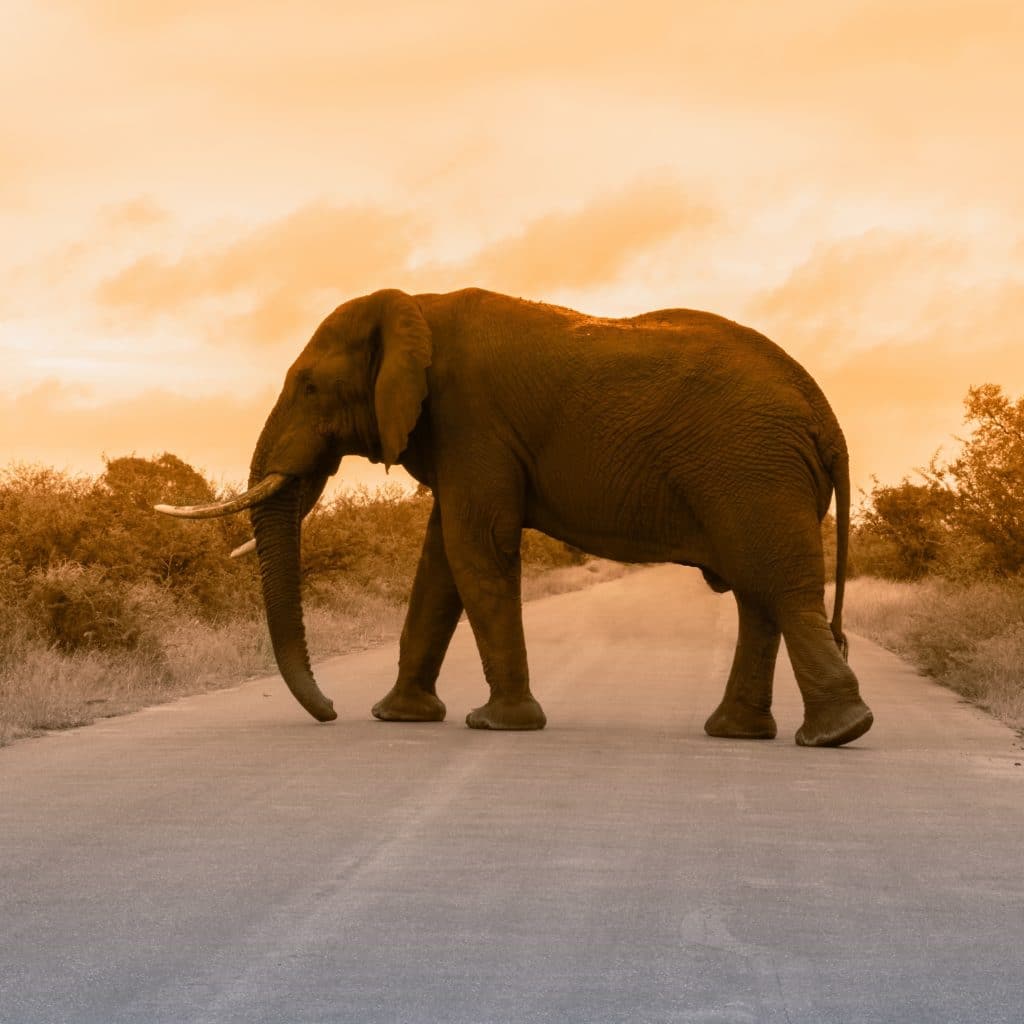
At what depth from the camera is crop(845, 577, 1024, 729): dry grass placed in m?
17.7

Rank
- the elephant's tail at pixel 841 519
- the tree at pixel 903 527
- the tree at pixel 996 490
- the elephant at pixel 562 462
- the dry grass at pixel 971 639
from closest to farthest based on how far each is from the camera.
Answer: the elephant at pixel 562 462 → the elephant's tail at pixel 841 519 → the dry grass at pixel 971 639 → the tree at pixel 996 490 → the tree at pixel 903 527

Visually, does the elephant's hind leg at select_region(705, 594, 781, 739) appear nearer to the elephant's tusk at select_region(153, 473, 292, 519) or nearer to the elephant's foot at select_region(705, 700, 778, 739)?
the elephant's foot at select_region(705, 700, 778, 739)

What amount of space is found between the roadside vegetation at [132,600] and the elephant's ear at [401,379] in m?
3.09

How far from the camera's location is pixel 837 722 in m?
13.1

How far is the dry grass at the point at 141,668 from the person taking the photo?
14.7 meters

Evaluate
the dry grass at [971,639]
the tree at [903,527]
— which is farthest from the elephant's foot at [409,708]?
the tree at [903,527]

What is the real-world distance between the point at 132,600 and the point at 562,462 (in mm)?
6902

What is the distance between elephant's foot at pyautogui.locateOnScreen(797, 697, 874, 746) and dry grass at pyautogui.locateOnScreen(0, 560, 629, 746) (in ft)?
17.1

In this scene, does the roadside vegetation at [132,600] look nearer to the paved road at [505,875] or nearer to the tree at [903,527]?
Result: the paved road at [505,875]

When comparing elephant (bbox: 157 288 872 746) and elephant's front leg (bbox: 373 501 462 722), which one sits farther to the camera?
elephant's front leg (bbox: 373 501 462 722)

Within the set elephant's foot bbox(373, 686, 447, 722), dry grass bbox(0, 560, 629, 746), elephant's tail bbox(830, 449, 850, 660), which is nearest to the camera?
elephant's tail bbox(830, 449, 850, 660)

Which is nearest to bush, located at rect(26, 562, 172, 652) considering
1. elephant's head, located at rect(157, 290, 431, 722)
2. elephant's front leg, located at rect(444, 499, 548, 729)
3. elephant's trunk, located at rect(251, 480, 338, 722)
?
elephant's head, located at rect(157, 290, 431, 722)

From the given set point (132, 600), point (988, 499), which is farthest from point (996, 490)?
point (132, 600)

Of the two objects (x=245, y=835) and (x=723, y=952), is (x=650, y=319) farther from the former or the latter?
(x=723, y=952)
